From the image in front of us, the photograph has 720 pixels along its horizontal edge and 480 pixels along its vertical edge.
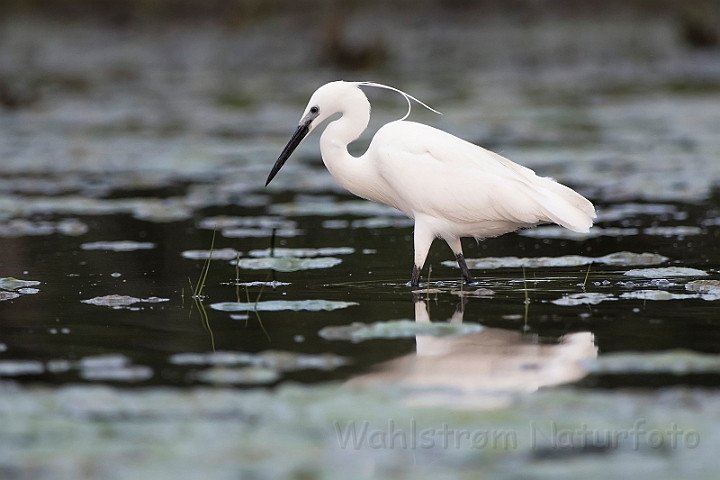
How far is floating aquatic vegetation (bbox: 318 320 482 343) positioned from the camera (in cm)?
529

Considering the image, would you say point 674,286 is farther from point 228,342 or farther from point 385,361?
point 228,342

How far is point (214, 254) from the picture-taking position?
8.01 meters

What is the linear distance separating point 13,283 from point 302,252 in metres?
2.13

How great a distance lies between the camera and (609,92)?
19.4 meters

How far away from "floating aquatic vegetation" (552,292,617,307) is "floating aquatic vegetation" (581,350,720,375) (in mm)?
1191

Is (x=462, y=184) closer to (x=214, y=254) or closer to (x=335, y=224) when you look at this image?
(x=214, y=254)

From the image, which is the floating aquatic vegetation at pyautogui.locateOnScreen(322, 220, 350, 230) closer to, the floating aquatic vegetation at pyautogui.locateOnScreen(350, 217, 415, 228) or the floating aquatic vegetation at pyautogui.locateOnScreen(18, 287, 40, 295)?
the floating aquatic vegetation at pyautogui.locateOnScreen(350, 217, 415, 228)

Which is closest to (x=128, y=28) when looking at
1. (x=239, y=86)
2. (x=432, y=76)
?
(x=239, y=86)

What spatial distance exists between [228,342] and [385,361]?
2.72 ft

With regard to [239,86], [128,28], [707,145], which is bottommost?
[707,145]

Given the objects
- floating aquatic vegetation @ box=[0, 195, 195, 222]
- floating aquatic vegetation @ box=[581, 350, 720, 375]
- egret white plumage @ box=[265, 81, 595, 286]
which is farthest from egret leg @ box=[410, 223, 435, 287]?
floating aquatic vegetation @ box=[0, 195, 195, 222]

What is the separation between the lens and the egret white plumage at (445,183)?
6531 mm

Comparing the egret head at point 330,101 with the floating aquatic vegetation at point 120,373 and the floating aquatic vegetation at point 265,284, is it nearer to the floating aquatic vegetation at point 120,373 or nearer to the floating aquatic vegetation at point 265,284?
the floating aquatic vegetation at point 265,284

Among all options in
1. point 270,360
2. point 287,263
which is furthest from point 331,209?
point 270,360
